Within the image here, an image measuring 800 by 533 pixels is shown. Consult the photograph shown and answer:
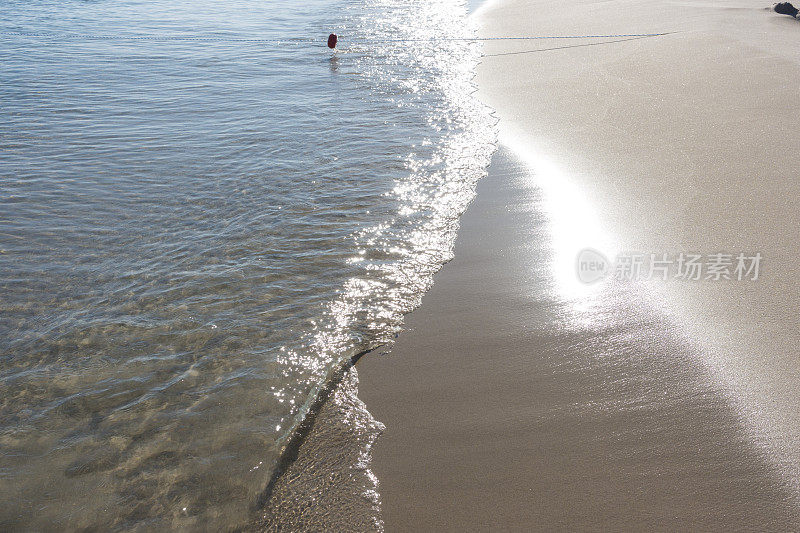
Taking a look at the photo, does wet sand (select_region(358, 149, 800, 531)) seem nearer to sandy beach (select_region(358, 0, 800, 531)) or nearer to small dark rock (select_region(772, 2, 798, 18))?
sandy beach (select_region(358, 0, 800, 531))

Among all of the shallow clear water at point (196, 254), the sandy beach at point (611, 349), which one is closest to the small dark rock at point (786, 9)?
the sandy beach at point (611, 349)

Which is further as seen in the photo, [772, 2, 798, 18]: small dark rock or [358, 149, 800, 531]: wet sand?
[772, 2, 798, 18]: small dark rock

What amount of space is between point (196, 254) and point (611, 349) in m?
3.17

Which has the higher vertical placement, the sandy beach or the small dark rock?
the small dark rock

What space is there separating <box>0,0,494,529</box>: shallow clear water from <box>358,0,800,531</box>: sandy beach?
1.63 ft

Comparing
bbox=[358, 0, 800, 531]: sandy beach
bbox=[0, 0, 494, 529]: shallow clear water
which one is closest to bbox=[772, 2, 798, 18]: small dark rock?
bbox=[358, 0, 800, 531]: sandy beach

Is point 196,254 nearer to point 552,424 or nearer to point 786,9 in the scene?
point 552,424

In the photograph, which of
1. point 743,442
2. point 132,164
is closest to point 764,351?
point 743,442

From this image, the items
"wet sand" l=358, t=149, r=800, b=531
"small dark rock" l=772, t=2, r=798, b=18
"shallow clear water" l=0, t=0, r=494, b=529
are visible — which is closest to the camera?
"wet sand" l=358, t=149, r=800, b=531

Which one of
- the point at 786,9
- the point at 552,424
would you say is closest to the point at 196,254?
the point at 552,424

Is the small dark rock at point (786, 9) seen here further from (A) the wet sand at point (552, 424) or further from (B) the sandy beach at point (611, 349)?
(A) the wet sand at point (552, 424)

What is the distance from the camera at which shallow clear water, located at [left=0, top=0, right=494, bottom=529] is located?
2.98 meters

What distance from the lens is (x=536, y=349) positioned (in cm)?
356

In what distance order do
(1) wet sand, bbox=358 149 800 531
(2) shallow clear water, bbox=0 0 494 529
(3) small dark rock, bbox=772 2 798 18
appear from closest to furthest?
(1) wet sand, bbox=358 149 800 531 < (2) shallow clear water, bbox=0 0 494 529 < (3) small dark rock, bbox=772 2 798 18
